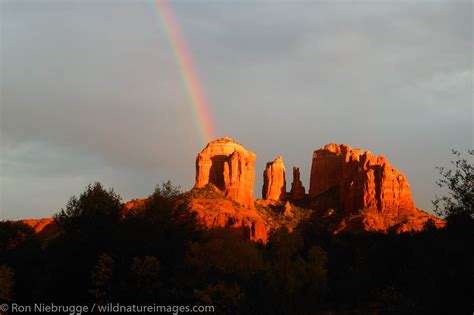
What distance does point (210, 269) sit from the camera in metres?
49.0

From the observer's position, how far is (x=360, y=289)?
5991cm

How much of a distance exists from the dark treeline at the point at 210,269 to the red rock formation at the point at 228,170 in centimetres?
9427

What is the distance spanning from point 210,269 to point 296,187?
149299 mm

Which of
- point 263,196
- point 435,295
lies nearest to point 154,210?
point 435,295

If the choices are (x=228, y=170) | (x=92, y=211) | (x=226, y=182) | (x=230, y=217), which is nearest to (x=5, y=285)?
(x=92, y=211)

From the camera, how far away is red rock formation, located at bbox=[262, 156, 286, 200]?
19400 centimetres

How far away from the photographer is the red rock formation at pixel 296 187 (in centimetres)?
19588

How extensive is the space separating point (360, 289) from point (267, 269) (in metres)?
18.4

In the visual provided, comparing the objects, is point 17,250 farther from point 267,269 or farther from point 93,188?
point 267,269

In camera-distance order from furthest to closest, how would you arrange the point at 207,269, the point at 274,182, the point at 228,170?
the point at 274,182 → the point at 228,170 → the point at 207,269

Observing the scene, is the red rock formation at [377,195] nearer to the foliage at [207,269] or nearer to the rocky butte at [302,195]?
the rocky butte at [302,195]

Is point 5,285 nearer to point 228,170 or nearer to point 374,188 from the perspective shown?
point 228,170

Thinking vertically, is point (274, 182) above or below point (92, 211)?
above

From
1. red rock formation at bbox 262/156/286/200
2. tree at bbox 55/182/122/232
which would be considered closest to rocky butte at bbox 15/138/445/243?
red rock formation at bbox 262/156/286/200
